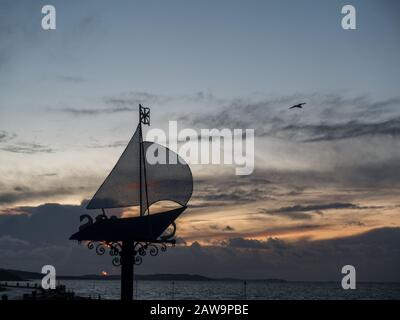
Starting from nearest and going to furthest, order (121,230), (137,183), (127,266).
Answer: (121,230), (127,266), (137,183)

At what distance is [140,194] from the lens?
3672 centimetres

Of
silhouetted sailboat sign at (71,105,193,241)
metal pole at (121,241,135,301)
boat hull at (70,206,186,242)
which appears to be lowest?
metal pole at (121,241,135,301)

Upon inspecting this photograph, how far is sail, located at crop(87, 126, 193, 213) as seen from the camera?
122 ft

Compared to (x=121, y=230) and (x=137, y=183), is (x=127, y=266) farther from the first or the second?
(x=137, y=183)

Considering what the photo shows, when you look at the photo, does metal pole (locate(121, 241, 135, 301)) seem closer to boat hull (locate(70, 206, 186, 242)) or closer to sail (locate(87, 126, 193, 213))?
boat hull (locate(70, 206, 186, 242))

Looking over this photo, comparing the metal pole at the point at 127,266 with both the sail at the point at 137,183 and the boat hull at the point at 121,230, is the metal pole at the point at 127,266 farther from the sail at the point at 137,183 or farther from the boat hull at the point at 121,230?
the sail at the point at 137,183

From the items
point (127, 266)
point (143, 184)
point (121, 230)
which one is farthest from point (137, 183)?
point (127, 266)

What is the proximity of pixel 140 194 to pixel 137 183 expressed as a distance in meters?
0.80

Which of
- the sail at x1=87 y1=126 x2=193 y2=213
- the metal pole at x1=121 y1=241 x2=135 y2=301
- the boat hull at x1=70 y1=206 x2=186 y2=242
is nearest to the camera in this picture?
the boat hull at x1=70 y1=206 x2=186 y2=242
